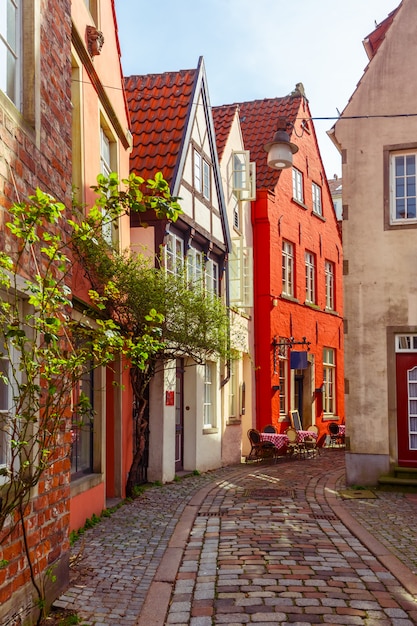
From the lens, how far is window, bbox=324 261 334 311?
85.6ft

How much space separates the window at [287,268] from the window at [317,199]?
111 inches

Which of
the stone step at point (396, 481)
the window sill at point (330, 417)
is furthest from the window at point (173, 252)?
the window sill at point (330, 417)

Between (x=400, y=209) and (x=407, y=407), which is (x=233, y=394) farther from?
(x=400, y=209)

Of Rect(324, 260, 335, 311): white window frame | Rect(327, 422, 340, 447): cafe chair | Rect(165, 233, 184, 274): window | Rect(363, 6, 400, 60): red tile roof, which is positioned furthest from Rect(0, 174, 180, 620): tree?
Rect(324, 260, 335, 311): white window frame

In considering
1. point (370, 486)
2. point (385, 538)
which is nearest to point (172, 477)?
point (370, 486)

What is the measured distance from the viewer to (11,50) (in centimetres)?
533

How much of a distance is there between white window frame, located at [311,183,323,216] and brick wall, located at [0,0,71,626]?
19.1 metres

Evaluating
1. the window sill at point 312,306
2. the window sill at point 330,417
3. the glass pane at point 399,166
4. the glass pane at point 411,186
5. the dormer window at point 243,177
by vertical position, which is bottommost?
the window sill at point 330,417

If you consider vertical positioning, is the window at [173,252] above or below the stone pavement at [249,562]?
above

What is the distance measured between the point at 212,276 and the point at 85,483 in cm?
920

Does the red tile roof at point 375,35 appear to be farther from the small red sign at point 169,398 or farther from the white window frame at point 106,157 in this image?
the small red sign at point 169,398

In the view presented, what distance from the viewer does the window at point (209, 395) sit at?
16.6 meters

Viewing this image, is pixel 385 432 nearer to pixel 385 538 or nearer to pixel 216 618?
pixel 385 538

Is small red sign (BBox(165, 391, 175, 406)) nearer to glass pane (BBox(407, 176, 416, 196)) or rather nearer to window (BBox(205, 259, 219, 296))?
window (BBox(205, 259, 219, 296))
